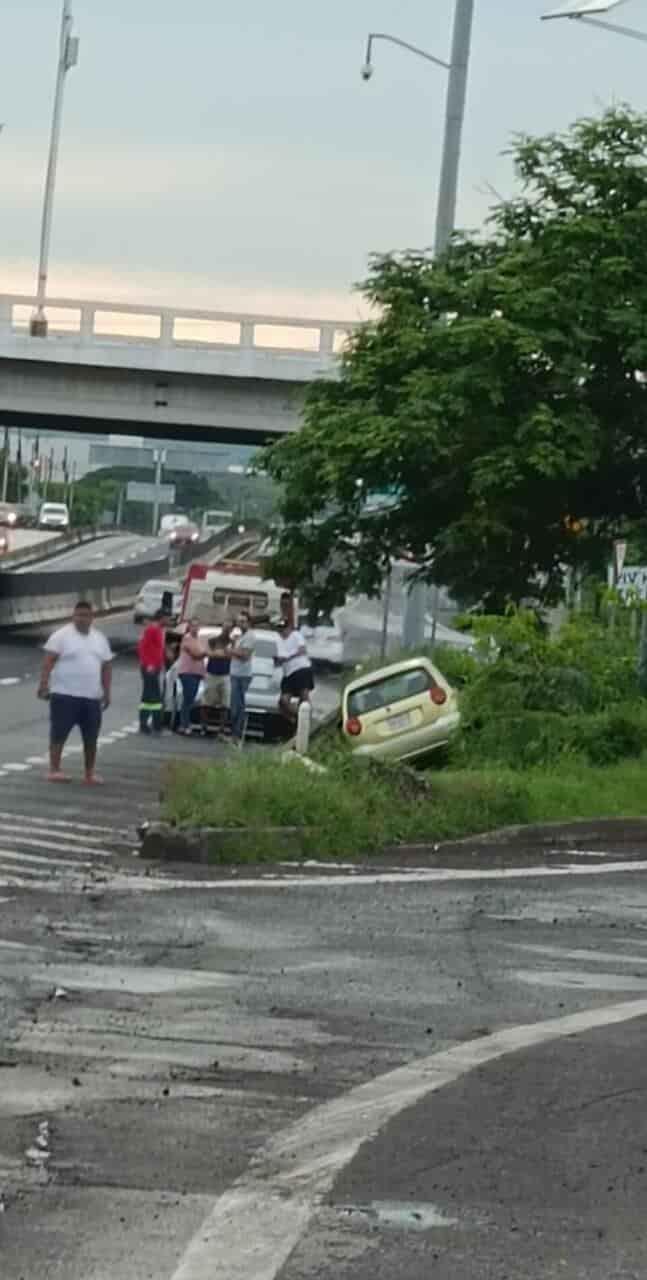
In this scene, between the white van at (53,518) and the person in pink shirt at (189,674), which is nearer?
the person in pink shirt at (189,674)

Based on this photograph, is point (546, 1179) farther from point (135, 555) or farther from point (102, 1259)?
point (135, 555)

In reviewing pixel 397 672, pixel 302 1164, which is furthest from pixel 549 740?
pixel 302 1164

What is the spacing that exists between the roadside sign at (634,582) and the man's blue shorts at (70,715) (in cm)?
613

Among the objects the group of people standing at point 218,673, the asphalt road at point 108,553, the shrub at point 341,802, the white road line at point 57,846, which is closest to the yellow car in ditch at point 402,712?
the shrub at point 341,802

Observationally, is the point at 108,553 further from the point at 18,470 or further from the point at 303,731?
the point at 303,731

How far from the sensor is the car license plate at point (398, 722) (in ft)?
88.5

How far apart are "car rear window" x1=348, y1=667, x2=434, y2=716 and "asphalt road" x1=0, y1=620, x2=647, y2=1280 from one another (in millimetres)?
Result: 9138

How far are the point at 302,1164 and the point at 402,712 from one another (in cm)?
1872

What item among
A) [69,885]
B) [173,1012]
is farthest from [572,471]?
[173,1012]

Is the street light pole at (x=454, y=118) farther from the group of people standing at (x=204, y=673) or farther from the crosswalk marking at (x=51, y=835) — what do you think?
the crosswalk marking at (x=51, y=835)

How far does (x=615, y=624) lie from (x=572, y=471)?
15.8ft

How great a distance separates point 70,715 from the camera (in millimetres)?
24656

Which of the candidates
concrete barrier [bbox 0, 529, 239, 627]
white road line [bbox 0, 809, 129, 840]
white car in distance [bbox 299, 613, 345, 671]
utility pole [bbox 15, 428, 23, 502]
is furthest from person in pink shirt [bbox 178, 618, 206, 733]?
utility pole [bbox 15, 428, 23, 502]

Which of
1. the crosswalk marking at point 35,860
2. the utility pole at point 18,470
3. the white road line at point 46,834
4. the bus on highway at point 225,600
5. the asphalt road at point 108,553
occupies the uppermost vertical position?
the crosswalk marking at point 35,860
